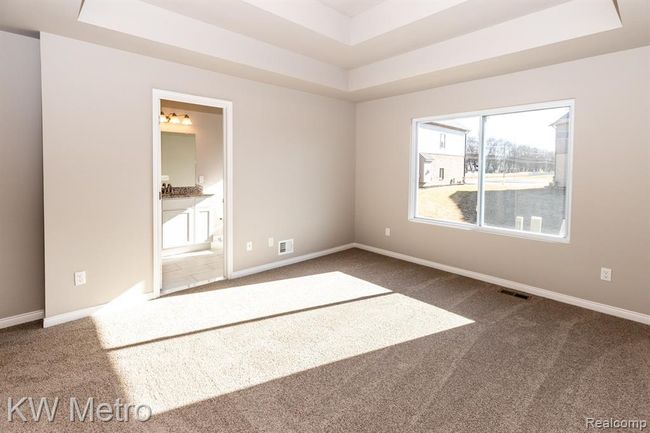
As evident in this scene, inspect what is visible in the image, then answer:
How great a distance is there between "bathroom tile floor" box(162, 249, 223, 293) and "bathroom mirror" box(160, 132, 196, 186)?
1256 mm

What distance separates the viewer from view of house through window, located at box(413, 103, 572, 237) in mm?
3783

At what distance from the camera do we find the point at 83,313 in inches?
128

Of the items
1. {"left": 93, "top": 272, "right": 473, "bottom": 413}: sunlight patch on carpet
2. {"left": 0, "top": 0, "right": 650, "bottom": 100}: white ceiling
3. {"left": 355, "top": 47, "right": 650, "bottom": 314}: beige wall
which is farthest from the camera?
{"left": 355, "top": 47, "right": 650, "bottom": 314}: beige wall

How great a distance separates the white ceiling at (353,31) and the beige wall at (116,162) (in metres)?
0.22

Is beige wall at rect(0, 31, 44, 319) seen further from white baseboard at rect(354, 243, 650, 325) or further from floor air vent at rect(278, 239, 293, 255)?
white baseboard at rect(354, 243, 650, 325)

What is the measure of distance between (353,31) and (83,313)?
3850 mm

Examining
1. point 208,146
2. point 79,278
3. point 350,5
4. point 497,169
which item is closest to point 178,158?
point 208,146

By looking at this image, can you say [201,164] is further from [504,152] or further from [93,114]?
[504,152]

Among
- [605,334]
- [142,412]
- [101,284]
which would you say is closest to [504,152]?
[605,334]

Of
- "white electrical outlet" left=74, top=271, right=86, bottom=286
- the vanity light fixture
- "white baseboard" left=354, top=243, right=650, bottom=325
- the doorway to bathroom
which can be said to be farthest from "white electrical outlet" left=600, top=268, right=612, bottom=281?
the vanity light fixture

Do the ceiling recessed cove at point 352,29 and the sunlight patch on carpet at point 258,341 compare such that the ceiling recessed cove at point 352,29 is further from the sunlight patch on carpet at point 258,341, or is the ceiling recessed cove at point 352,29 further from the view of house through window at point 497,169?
the sunlight patch on carpet at point 258,341

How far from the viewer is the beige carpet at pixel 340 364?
198 centimetres

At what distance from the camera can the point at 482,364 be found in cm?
250

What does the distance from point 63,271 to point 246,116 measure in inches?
99.5
